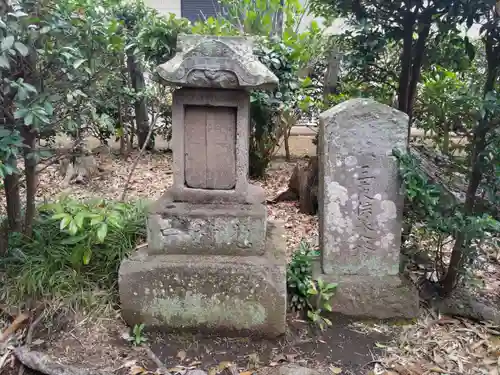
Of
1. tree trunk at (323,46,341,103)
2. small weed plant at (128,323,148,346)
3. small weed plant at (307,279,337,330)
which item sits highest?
tree trunk at (323,46,341,103)

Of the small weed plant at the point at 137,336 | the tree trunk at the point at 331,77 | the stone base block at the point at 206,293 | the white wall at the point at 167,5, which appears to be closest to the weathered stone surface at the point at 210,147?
the stone base block at the point at 206,293

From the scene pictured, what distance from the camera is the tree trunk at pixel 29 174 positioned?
318 centimetres

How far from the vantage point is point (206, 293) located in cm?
297

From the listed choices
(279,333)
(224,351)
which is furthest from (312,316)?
(224,351)

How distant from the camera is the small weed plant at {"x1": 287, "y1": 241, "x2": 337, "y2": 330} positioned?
3.15m

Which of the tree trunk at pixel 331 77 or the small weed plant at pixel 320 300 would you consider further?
the tree trunk at pixel 331 77

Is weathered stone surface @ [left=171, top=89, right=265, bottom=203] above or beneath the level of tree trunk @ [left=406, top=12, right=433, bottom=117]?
beneath

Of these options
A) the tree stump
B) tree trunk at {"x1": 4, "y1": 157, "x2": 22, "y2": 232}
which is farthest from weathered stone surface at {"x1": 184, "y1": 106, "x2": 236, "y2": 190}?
the tree stump

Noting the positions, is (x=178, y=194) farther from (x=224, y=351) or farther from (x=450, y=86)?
(x=450, y=86)

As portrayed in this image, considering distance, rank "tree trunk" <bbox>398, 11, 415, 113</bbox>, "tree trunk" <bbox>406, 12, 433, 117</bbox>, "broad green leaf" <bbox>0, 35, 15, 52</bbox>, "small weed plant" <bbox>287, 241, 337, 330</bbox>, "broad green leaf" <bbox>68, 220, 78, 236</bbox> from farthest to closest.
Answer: "tree trunk" <bbox>398, 11, 415, 113</bbox>
"tree trunk" <bbox>406, 12, 433, 117</bbox>
"small weed plant" <bbox>287, 241, 337, 330</bbox>
"broad green leaf" <bbox>68, 220, 78, 236</bbox>
"broad green leaf" <bbox>0, 35, 15, 52</bbox>

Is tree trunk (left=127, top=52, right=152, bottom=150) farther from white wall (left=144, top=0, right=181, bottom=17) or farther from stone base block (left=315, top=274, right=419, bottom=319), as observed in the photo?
stone base block (left=315, top=274, right=419, bottom=319)

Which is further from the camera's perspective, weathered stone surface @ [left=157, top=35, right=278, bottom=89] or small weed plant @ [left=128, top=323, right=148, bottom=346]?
small weed plant @ [left=128, top=323, right=148, bottom=346]

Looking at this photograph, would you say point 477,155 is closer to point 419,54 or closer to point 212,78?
point 419,54

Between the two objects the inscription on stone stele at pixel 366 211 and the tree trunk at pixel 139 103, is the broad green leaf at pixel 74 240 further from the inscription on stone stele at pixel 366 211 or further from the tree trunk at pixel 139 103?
the tree trunk at pixel 139 103
